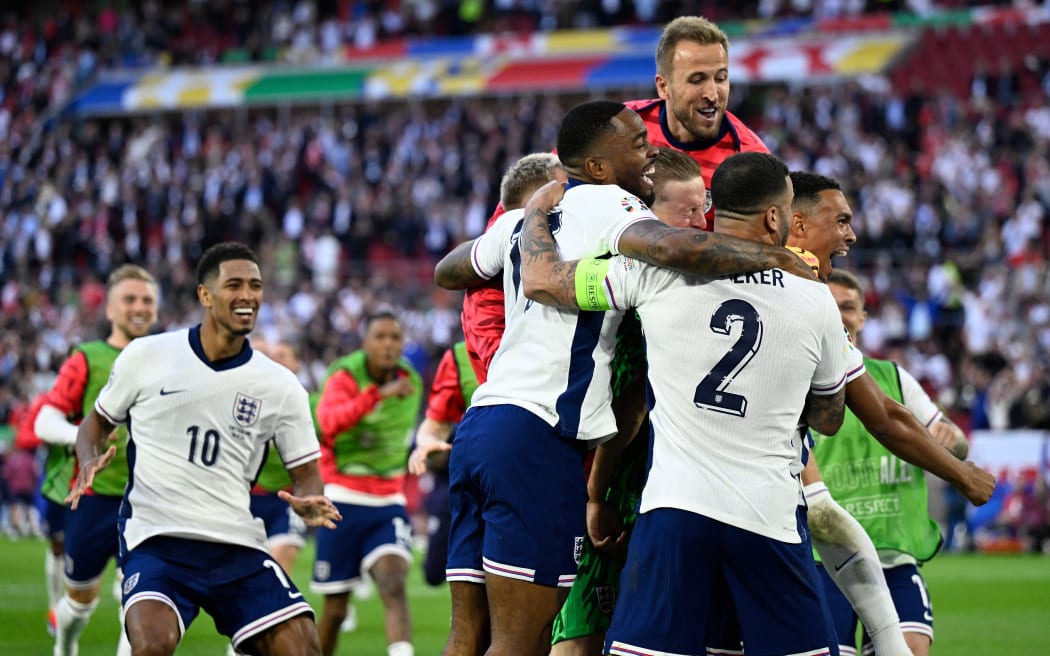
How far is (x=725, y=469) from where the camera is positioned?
5.28 m

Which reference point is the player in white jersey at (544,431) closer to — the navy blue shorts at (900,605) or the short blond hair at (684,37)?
the short blond hair at (684,37)

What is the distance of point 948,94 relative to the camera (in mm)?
31453

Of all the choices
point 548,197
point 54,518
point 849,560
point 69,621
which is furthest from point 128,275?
point 849,560

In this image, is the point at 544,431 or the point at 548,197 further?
the point at 548,197

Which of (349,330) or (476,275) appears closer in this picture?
(476,275)

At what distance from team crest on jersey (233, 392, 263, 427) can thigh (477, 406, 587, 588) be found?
6.63 ft

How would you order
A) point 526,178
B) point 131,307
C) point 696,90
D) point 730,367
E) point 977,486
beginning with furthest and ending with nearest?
point 131,307
point 696,90
point 526,178
point 977,486
point 730,367

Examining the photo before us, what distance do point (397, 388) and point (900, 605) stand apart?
5249 millimetres

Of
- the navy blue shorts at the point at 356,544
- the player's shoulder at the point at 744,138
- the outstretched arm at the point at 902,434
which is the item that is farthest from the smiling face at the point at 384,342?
the outstretched arm at the point at 902,434

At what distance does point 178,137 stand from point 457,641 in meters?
37.3

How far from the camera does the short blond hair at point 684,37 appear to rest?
707 cm

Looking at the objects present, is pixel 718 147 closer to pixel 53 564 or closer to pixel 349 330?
pixel 53 564

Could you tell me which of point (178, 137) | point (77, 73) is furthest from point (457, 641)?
point (77, 73)

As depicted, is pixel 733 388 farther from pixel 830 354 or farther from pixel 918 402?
pixel 918 402
